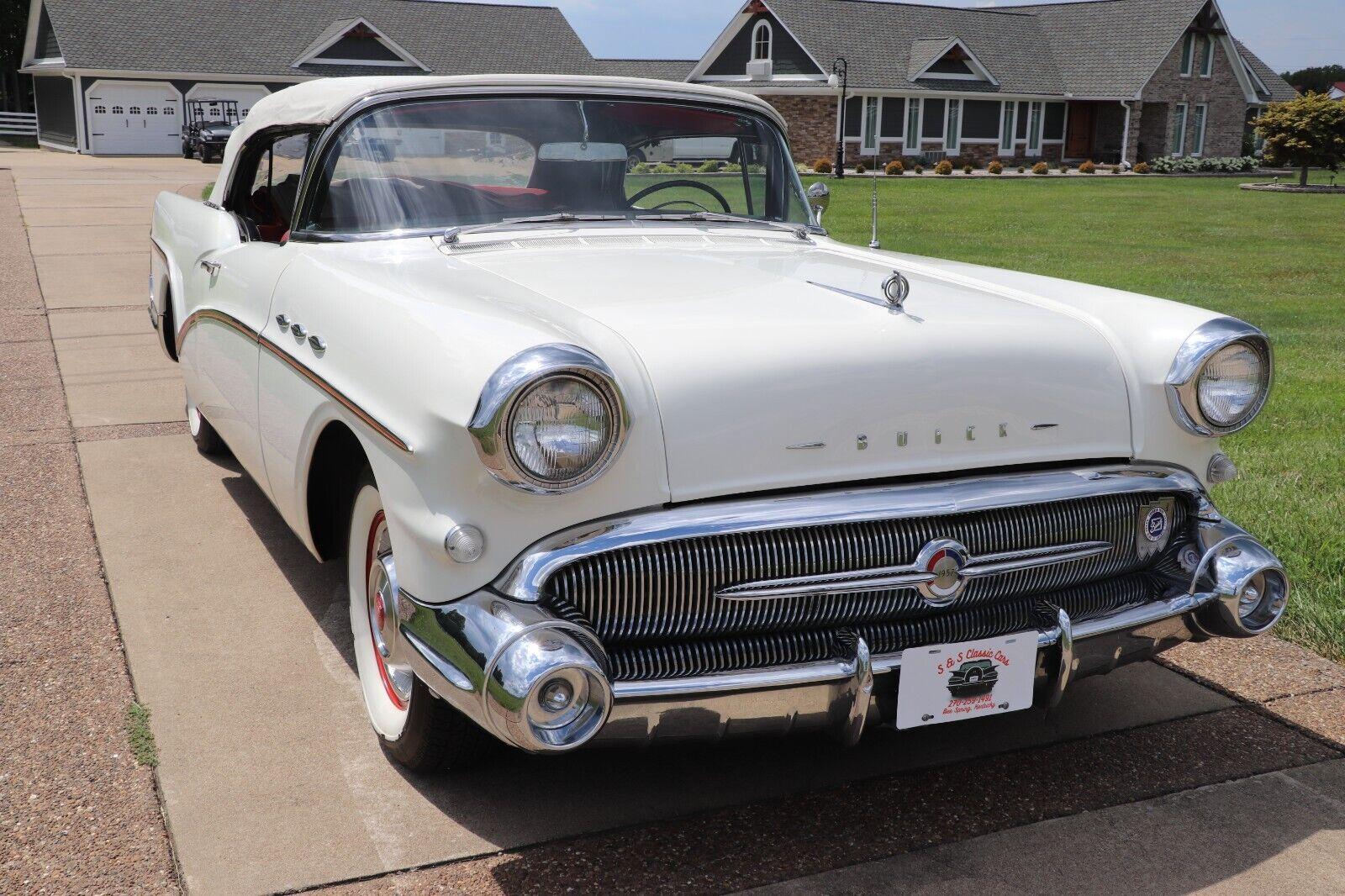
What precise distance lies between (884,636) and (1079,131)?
43.2 meters

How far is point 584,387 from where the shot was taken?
2.23 metres

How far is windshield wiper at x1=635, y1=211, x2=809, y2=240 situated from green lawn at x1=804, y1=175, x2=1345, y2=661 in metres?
1.93

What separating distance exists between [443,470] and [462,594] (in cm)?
23

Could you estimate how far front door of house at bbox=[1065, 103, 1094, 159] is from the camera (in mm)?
41844

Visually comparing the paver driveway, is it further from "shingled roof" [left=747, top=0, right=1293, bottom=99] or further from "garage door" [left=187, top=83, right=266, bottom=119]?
"shingled roof" [left=747, top=0, right=1293, bottom=99]

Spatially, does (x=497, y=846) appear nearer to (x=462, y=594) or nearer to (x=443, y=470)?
(x=462, y=594)

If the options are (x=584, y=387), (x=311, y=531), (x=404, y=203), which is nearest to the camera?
(x=584, y=387)

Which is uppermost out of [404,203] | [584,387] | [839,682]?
[404,203]

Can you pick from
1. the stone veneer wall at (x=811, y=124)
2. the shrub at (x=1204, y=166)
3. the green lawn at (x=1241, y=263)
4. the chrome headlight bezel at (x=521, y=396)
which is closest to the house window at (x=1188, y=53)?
the shrub at (x=1204, y=166)

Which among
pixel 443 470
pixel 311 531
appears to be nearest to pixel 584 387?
pixel 443 470

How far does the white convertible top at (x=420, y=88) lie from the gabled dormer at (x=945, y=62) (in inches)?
1439

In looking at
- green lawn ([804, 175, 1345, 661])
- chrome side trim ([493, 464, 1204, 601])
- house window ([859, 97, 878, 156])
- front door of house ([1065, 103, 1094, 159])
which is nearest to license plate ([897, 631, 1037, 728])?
chrome side trim ([493, 464, 1204, 601])

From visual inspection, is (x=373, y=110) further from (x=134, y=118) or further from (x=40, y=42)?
(x=40, y=42)

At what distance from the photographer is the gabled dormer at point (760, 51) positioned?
123 feet
